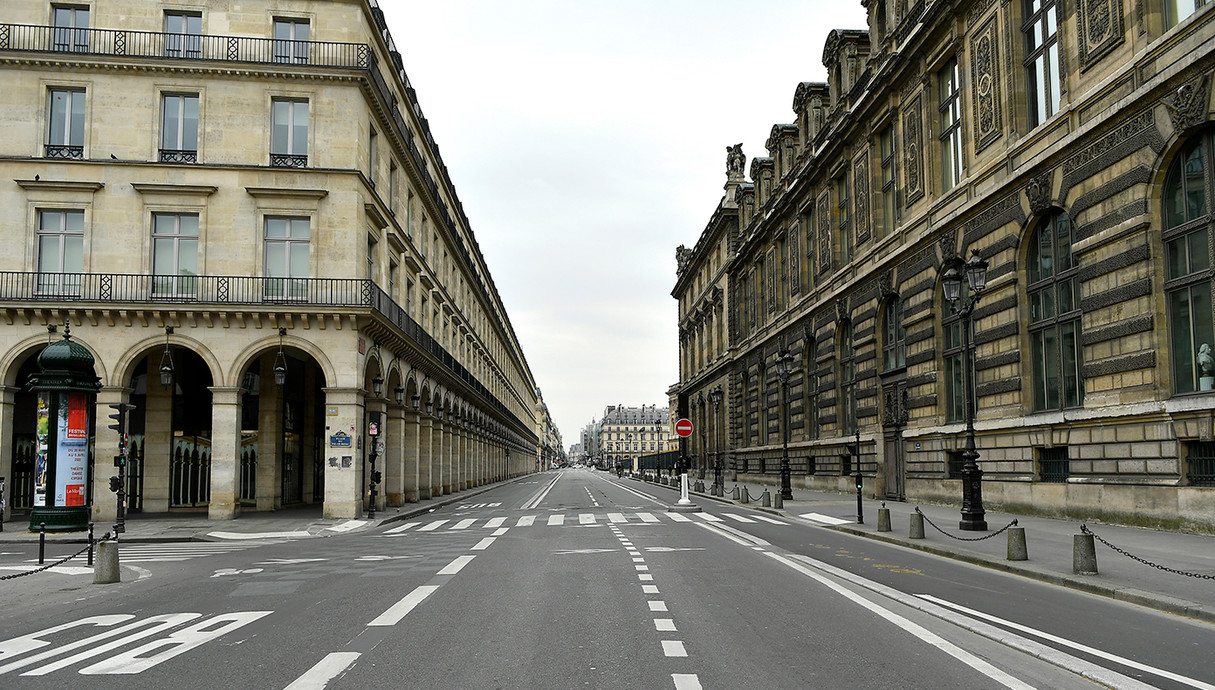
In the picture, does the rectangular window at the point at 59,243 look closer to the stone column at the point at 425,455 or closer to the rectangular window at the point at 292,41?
the rectangular window at the point at 292,41

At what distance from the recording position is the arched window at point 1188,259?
1694 centimetres

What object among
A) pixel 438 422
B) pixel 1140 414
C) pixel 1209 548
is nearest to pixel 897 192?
pixel 1140 414

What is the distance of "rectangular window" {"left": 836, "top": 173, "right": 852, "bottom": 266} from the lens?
3956cm

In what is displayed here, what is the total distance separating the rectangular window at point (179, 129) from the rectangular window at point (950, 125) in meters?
24.6

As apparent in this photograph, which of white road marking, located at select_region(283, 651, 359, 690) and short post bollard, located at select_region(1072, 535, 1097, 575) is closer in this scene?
white road marking, located at select_region(283, 651, 359, 690)

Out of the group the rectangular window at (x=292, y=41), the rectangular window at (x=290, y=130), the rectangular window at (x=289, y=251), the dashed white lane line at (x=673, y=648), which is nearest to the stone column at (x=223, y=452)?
the rectangular window at (x=289, y=251)

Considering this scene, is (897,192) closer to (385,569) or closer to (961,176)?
(961,176)

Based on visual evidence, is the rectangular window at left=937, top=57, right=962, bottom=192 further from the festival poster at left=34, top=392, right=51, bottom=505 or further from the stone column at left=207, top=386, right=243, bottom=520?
the festival poster at left=34, top=392, right=51, bottom=505

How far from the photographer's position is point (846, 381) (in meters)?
39.1

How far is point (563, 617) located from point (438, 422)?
115 ft

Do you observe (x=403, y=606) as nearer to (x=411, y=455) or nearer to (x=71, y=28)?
(x=71, y=28)

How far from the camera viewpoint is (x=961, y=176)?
2750cm

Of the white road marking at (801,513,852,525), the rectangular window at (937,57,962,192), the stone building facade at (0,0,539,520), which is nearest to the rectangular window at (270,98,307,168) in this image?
the stone building facade at (0,0,539,520)

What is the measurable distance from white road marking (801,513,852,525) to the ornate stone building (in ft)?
14.8
